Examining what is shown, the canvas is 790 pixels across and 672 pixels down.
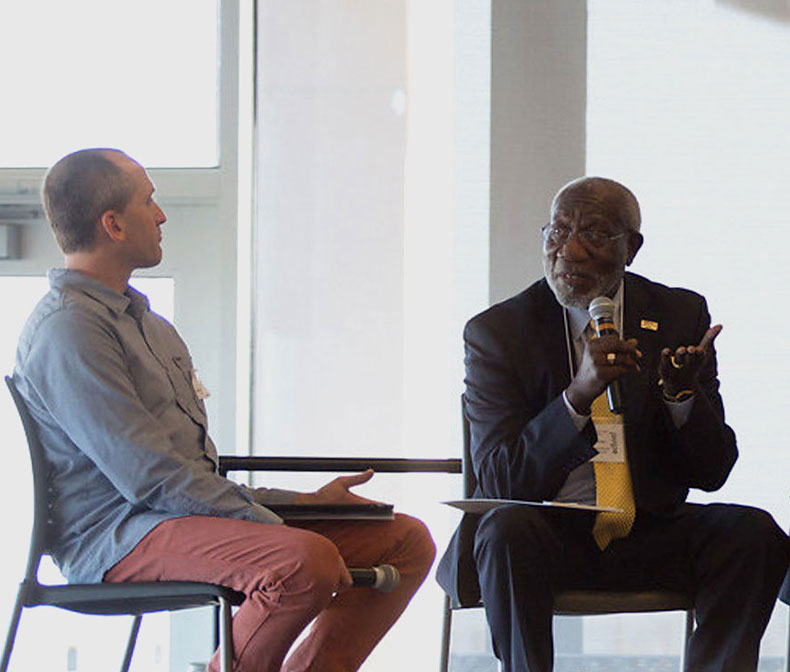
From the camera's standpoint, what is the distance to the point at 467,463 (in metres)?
2.68

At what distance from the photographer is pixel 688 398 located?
2406 mm

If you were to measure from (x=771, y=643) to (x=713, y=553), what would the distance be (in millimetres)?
1533

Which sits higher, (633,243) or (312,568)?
(633,243)

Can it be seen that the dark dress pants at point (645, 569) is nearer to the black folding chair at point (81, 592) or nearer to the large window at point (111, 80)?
the black folding chair at point (81, 592)

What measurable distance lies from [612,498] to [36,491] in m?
1.14

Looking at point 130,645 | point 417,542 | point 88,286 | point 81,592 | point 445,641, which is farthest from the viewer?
point 445,641

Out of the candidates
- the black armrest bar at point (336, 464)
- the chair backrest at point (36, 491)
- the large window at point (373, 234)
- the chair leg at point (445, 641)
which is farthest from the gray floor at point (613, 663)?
the chair backrest at point (36, 491)

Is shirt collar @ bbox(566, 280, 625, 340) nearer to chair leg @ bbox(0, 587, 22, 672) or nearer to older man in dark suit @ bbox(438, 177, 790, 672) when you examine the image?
older man in dark suit @ bbox(438, 177, 790, 672)

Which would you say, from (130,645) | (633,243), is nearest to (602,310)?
(633,243)

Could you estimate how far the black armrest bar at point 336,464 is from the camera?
9.25 ft

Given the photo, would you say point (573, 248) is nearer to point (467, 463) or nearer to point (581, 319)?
point (581, 319)

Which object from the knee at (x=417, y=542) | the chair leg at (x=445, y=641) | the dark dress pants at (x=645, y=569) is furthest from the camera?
the chair leg at (x=445, y=641)

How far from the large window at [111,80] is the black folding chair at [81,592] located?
1.72 meters

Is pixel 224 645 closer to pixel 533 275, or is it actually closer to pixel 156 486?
pixel 156 486
